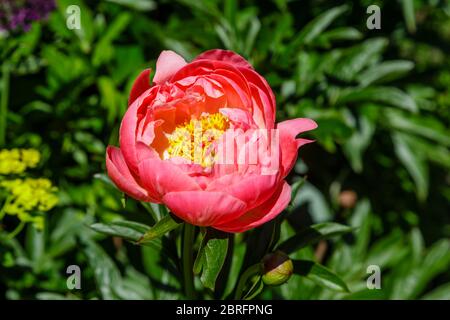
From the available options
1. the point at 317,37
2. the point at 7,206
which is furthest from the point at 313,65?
the point at 7,206

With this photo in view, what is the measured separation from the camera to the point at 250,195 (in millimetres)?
899

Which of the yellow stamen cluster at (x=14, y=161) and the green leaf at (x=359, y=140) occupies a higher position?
the green leaf at (x=359, y=140)

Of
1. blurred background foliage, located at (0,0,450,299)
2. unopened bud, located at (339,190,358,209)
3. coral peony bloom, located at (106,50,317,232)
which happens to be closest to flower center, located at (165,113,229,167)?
coral peony bloom, located at (106,50,317,232)

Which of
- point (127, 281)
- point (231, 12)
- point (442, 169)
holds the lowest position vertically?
point (127, 281)

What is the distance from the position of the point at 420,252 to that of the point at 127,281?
0.82m

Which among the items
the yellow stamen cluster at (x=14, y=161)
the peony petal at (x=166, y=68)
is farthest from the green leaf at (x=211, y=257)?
the yellow stamen cluster at (x=14, y=161)

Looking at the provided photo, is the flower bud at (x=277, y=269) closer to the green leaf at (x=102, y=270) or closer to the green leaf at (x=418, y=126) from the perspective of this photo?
the green leaf at (x=102, y=270)

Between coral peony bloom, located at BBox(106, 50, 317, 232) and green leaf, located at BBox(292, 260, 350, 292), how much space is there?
0.81 feet

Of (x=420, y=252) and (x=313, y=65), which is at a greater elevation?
(x=313, y=65)

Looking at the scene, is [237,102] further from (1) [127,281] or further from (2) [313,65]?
(2) [313,65]

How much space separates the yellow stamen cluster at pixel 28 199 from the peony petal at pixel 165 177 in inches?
17.9

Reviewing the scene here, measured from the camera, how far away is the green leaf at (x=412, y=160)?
170 cm

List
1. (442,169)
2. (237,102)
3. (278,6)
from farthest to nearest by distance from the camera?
1. (442,169)
2. (278,6)
3. (237,102)

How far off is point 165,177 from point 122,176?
0.28 feet
